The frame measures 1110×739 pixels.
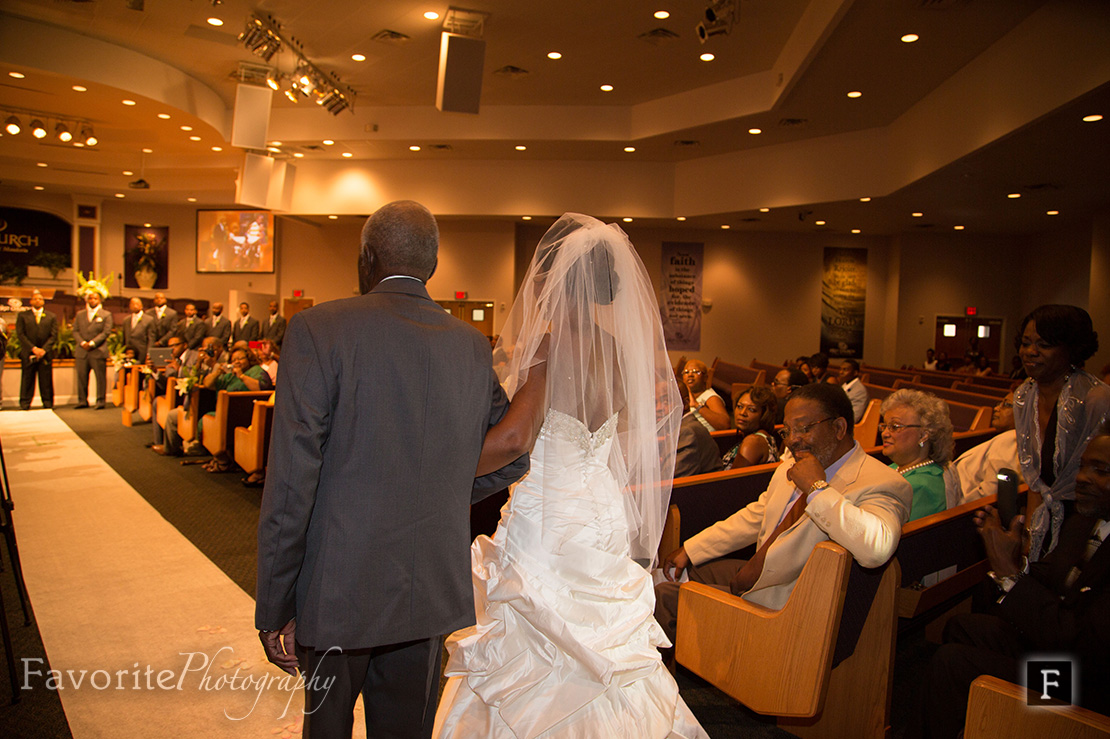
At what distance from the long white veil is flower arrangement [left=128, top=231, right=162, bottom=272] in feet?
54.9

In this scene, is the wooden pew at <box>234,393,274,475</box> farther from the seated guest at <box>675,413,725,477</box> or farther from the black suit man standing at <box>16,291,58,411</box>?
the black suit man standing at <box>16,291,58,411</box>

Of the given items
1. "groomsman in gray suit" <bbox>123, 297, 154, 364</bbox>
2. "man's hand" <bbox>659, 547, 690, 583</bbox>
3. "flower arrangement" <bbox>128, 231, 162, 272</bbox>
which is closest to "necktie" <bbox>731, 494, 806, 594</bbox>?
"man's hand" <bbox>659, 547, 690, 583</bbox>

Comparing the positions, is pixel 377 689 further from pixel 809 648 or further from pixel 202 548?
pixel 202 548

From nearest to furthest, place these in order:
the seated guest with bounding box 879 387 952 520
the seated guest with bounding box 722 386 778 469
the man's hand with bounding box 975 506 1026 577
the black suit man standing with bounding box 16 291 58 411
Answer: the man's hand with bounding box 975 506 1026 577 < the seated guest with bounding box 879 387 952 520 < the seated guest with bounding box 722 386 778 469 < the black suit man standing with bounding box 16 291 58 411

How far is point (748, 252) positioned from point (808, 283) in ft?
4.49

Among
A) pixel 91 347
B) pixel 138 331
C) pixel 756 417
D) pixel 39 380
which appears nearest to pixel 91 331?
pixel 91 347

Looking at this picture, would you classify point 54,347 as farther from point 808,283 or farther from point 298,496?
point 808,283

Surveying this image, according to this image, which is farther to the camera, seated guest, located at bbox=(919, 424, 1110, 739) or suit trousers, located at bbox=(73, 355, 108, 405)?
suit trousers, located at bbox=(73, 355, 108, 405)

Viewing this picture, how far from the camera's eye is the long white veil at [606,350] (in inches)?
78.6

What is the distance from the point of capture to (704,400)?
15.1ft

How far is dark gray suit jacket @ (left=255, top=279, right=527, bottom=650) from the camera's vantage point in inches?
52.6

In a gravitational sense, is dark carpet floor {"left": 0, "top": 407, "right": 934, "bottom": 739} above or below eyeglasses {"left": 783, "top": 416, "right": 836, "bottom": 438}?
below

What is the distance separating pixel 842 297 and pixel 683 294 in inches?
126

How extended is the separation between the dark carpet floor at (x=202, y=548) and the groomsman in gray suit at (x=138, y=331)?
2164mm
